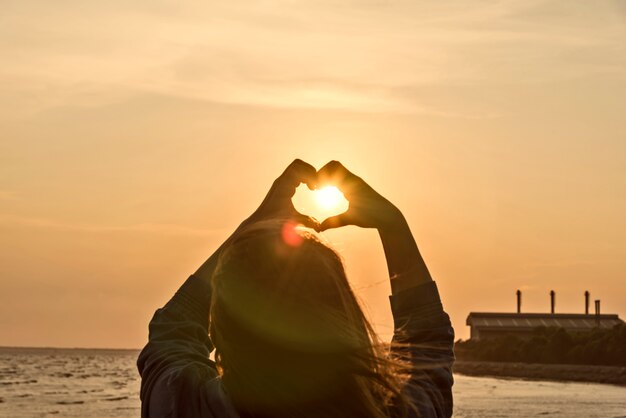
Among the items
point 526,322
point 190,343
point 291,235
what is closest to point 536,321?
point 526,322

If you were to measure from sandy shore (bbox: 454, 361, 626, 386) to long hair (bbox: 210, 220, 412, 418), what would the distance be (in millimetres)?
75269

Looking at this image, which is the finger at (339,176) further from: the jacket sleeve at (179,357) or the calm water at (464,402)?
the calm water at (464,402)

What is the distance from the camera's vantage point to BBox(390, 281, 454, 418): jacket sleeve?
6.44 ft

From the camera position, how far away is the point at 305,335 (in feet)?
6.00

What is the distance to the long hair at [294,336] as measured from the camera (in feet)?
5.96

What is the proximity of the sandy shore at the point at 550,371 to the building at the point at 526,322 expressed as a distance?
264 inches

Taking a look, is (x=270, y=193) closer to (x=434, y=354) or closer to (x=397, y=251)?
(x=397, y=251)

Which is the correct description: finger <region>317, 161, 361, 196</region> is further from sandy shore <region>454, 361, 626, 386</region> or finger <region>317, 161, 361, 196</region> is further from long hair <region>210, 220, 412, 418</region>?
sandy shore <region>454, 361, 626, 386</region>

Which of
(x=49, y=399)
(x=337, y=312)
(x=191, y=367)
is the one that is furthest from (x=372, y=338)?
(x=49, y=399)

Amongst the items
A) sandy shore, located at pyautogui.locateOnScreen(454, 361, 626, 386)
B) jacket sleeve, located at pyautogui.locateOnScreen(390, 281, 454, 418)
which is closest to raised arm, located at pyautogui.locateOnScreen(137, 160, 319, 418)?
jacket sleeve, located at pyautogui.locateOnScreen(390, 281, 454, 418)

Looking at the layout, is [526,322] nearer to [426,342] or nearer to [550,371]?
[550,371]

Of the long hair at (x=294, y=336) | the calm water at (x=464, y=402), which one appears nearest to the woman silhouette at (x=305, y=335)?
the long hair at (x=294, y=336)

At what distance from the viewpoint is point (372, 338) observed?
5.98ft

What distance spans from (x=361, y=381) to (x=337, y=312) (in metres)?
0.11
